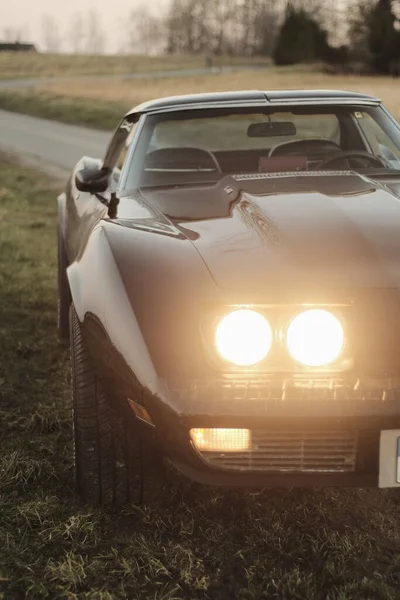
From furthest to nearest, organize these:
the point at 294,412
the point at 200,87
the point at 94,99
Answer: the point at 200,87 → the point at 94,99 → the point at 294,412

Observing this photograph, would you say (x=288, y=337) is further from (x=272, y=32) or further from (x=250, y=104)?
(x=272, y=32)

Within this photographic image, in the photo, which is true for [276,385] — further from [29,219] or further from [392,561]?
[29,219]

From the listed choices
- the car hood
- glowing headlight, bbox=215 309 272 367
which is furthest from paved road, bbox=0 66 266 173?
glowing headlight, bbox=215 309 272 367

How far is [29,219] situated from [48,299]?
11.7 ft

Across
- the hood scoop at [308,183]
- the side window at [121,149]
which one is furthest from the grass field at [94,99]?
the hood scoop at [308,183]

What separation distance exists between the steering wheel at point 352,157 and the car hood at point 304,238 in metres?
0.63

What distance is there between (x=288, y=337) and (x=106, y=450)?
70cm

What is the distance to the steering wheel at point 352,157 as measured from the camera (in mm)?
3596

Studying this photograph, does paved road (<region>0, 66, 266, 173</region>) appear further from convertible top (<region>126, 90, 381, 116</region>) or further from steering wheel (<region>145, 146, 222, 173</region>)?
steering wheel (<region>145, 146, 222, 173</region>)

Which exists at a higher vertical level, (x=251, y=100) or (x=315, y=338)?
(x=251, y=100)

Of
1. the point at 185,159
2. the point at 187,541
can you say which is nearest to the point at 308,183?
the point at 185,159

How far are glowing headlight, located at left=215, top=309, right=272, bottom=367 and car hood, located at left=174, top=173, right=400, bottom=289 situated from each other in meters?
0.09

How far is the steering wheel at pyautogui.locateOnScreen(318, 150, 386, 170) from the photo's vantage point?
3.60m

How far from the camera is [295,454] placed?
213 centimetres
